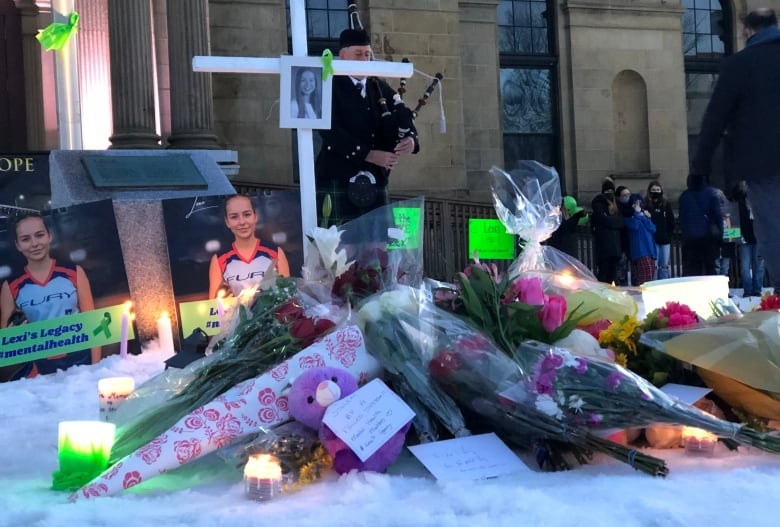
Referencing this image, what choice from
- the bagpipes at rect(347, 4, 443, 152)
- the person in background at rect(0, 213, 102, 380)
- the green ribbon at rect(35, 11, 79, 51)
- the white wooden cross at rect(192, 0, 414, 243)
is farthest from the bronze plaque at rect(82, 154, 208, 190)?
the white wooden cross at rect(192, 0, 414, 243)

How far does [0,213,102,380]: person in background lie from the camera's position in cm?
617

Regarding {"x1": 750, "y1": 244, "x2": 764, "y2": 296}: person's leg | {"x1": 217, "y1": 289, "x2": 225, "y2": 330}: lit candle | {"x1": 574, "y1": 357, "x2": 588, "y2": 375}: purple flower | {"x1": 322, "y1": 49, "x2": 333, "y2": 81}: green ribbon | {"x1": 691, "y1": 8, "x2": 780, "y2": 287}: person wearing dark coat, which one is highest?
{"x1": 322, "y1": 49, "x2": 333, "y2": 81}: green ribbon

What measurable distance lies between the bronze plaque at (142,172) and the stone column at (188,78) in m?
3.99

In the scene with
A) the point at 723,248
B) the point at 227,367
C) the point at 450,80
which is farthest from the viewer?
the point at 450,80

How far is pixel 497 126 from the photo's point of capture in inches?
684

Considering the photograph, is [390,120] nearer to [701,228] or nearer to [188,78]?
[701,228]

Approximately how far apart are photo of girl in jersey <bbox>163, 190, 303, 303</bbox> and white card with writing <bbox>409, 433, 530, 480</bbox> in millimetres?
3708

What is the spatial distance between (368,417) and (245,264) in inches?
157

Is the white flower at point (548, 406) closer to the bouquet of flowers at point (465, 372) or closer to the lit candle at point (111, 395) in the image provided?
the bouquet of flowers at point (465, 372)

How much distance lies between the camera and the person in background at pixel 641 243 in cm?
1243

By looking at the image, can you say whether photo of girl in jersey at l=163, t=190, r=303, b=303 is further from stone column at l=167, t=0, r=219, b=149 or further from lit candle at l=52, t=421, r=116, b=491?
stone column at l=167, t=0, r=219, b=149

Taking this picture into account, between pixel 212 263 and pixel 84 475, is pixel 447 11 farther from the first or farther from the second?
pixel 84 475

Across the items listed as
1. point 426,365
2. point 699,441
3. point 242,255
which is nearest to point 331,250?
point 426,365

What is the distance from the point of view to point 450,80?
52.3 feet
